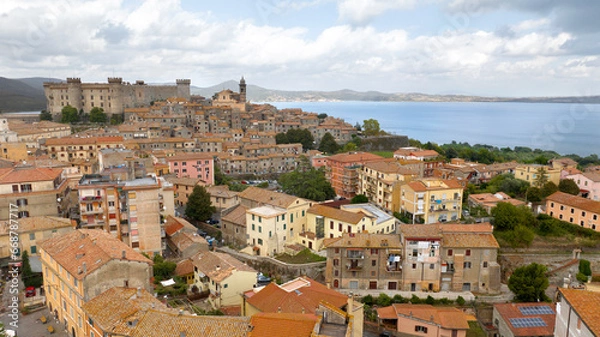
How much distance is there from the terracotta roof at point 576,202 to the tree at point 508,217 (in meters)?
3.69

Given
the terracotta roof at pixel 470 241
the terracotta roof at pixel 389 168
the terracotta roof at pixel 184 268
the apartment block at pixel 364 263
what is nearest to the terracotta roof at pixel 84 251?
the terracotta roof at pixel 184 268

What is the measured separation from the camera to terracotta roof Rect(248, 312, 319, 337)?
47.1 feet

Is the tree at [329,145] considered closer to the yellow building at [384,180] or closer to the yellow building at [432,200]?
the yellow building at [384,180]

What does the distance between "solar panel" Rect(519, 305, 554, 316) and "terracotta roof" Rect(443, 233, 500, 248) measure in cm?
401

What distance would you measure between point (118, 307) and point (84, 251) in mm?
4096

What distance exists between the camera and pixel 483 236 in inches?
1096

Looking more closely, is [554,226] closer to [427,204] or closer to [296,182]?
[427,204]

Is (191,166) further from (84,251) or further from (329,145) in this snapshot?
(84,251)

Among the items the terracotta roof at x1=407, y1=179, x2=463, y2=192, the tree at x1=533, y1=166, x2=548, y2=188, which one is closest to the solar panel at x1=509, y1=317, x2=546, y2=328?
the terracotta roof at x1=407, y1=179, x2=463, y2=192

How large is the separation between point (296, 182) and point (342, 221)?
12.9 m

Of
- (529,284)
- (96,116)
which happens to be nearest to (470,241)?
(529,284)

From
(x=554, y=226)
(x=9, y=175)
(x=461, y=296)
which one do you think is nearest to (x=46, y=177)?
(x=9, y=175)

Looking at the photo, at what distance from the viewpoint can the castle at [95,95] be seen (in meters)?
73.1

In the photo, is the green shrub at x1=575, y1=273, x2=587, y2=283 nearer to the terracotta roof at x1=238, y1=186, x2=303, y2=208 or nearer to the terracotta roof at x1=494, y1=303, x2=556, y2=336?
the terracotta roof at x1=494, y1=303, x2=556, y2=336
